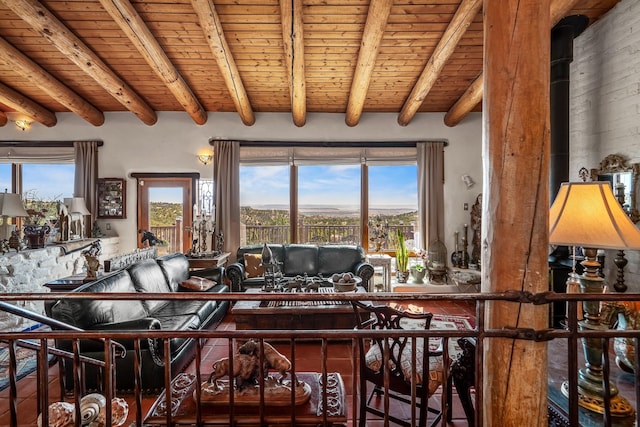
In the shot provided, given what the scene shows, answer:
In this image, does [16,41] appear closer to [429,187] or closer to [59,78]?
[59,78]

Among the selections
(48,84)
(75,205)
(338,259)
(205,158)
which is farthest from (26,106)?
(338,259)

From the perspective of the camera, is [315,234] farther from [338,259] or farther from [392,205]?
[392,205]

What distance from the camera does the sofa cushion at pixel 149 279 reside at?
3.41 m

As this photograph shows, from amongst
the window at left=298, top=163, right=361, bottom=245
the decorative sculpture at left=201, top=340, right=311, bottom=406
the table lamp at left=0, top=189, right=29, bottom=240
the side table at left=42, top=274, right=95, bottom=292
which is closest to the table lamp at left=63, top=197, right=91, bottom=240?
the table lamp at left=0, top=189, right=29, bottom=240

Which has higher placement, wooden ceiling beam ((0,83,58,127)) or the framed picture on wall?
wooden ceiling beam ((0,83,58,127))

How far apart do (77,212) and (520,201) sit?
614cm

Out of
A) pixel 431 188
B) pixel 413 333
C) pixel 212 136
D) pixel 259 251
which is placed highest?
pixel 212 136

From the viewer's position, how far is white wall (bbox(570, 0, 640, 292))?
11.1 ft

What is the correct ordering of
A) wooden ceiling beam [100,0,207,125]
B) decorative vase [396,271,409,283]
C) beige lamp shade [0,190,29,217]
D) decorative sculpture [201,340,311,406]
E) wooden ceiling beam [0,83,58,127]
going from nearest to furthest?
decorative sculpture [201,340,311,406] < wooden ceiling beam [100,0,207,125] < beige lamp shade [0,190,29,217] < wooden ceiling beam [0,83,58,127] < decorative vase [396,271,409,283]

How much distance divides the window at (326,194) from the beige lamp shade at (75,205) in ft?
8.30

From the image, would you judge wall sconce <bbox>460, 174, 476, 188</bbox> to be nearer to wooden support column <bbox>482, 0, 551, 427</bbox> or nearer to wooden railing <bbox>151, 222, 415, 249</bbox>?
wooden railing <bbox>151, 222, 415, 249</bbox>

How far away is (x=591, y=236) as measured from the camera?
4.38ft

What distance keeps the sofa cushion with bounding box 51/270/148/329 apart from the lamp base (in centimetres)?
274

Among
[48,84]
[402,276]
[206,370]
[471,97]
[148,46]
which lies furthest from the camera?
[402,276]
